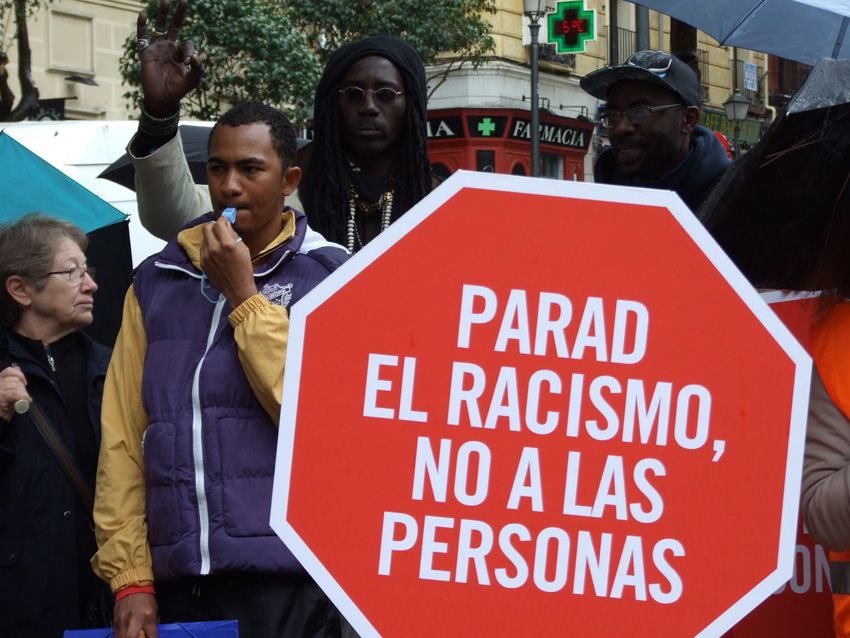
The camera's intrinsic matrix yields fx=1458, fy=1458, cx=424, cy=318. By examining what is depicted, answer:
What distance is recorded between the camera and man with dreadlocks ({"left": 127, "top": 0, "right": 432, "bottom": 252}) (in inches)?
135

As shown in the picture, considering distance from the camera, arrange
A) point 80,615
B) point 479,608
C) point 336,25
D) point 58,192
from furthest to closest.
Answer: point 336,25 < point 58,192 < point 80,615 < point 479,608

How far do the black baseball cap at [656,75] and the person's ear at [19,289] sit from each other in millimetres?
1658

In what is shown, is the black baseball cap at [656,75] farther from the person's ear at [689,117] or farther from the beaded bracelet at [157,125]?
the beaded bracelet at [157,125]

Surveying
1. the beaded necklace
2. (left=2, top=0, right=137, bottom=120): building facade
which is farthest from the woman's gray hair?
(left=2, top=0, right=137, bottom=120): building facade

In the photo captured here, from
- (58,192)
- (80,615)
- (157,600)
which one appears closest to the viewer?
(157,600)

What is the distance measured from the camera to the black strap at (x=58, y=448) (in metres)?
3.70

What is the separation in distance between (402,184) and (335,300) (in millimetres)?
1506

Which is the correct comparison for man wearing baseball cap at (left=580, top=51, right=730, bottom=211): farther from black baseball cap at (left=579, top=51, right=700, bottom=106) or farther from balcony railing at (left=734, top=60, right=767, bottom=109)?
balcony railing at (left=734, top=60, right=767, bottom=109)

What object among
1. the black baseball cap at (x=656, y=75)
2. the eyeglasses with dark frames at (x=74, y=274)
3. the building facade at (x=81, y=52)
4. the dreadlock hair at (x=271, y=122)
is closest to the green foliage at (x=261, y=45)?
the building facade at (x=81, y=52)

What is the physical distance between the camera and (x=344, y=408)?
1966 mm

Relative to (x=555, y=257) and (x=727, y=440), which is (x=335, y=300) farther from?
(x=727, y=440)

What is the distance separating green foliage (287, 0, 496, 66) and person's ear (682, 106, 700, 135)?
15.1 meters

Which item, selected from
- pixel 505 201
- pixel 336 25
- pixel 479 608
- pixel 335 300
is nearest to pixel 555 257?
pixel 505 201

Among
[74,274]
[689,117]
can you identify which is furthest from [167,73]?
[689,117]
